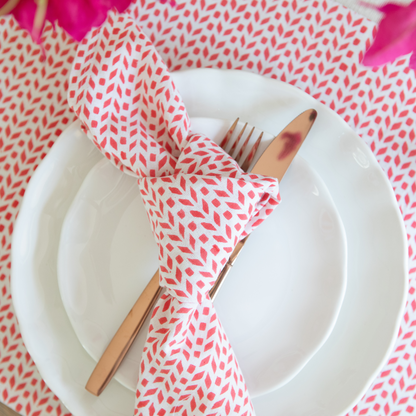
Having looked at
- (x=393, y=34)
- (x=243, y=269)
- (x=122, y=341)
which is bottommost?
(x=122, y=341)

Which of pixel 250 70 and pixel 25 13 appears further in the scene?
pixel 250 70

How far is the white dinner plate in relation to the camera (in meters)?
0.33

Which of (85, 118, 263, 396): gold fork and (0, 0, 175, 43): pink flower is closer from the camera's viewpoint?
(0, 0, 175, 43): pink flower

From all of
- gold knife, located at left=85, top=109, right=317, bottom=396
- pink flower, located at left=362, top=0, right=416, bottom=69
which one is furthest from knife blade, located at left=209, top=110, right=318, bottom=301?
pink flower, located at left=362, top=0, right=416, bottom=69

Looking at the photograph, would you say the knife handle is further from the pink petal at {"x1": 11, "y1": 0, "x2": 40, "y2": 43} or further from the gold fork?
the pink petal at {"x1": 11, "y1": 0, "x2": 40, "y2": 43}

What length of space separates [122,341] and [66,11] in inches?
10.6

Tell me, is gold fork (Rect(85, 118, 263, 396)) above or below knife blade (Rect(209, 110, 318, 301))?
below

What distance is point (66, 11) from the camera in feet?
0.56

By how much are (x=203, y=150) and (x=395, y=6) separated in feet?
0.56

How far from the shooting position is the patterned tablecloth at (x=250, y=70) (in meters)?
0.37

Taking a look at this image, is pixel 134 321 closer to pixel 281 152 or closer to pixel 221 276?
pixel 221 276

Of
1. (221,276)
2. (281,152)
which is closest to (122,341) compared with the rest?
(221,276)

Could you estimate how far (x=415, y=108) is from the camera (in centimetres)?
37

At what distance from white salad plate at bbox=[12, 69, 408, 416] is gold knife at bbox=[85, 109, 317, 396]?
0.02 meters
